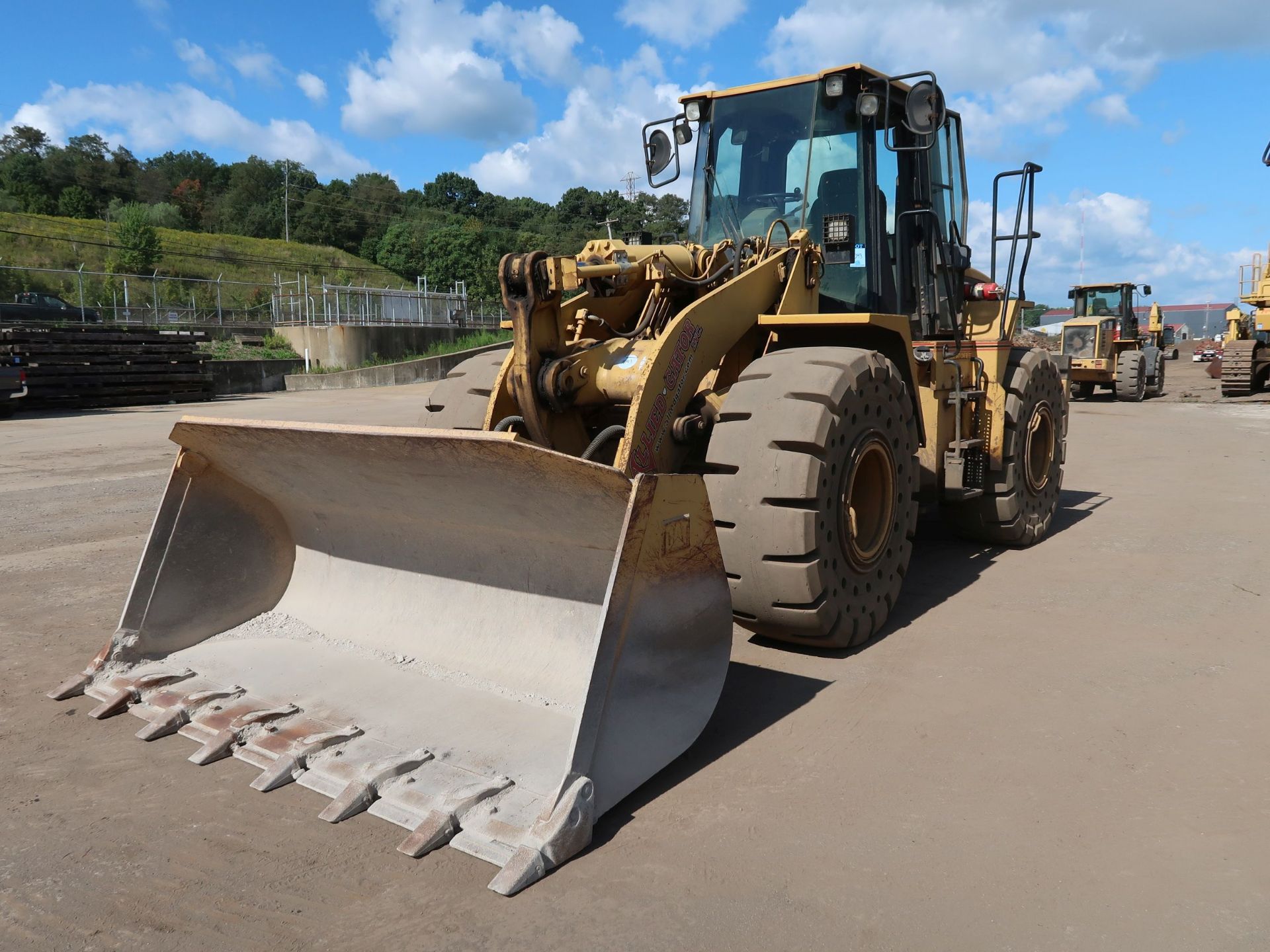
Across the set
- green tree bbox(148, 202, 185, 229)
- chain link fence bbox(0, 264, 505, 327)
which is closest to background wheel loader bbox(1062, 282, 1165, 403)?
chain link fence bbox(0, 264, 505, 327)

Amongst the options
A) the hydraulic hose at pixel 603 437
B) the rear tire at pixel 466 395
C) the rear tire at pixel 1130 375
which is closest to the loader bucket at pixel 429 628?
the hydraulic hose at pixel 603 437

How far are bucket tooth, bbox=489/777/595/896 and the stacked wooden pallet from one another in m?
19.1

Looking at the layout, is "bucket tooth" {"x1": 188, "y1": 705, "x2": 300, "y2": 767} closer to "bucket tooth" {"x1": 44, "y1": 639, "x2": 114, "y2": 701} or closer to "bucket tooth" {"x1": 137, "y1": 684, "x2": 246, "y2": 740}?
"bucket tooth" {"x1": 137, "y1": 684, "x2": 246, "y2": 740}

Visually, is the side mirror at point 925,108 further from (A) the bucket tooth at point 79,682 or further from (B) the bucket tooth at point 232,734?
(A) the bucket tooth at point 79,682

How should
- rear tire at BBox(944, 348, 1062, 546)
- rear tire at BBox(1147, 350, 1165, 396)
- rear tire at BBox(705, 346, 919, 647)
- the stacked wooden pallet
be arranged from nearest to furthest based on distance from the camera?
rear tire at BBox(705, 346, 919, 647)
rear tire at BBox(944, 348, 1062, 546)
the stacked wooden pallet
rear tire at BBox(1147, 350, 1165, 396)

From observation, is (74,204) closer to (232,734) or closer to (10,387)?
(10,387)

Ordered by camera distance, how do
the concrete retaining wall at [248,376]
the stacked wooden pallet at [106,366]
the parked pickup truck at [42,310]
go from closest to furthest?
the stacked wooden pallet at [106,366], the concrete retaining wall at [248,376], the parked pickup truck at [42,310]

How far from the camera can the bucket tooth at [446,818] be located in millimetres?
2725

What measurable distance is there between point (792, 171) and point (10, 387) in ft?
53.6

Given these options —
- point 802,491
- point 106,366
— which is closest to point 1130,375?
point 802,491

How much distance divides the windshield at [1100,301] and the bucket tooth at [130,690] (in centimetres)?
2499

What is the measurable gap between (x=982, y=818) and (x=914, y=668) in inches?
52.8

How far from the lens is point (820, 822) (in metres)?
2.91

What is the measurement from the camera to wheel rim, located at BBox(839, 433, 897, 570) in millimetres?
4527
